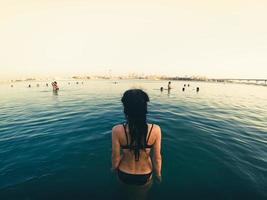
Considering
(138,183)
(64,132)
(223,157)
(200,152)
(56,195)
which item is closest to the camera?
(138,183)

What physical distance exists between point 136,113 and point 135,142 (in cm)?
71

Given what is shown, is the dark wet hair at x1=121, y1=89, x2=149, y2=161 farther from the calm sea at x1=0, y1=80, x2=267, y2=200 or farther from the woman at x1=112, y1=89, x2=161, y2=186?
the calm sea at x1=0, y1=80, x2=267, y2=200

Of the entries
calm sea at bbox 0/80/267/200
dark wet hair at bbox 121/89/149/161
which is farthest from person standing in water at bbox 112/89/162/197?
calm sea at bbox 0/80/267/200

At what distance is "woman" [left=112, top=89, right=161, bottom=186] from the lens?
310cm

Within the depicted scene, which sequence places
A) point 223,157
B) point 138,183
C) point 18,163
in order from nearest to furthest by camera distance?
1. point 138,183
2. point 18,163
3. point 223,157

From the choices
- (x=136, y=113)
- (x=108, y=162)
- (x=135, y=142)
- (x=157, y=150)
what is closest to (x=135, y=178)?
(x=157, y=150)

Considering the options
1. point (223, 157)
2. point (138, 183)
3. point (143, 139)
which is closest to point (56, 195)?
point (138, 183)

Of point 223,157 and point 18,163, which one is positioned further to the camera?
point 223,157

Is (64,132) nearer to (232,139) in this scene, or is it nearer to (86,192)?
(86,192)

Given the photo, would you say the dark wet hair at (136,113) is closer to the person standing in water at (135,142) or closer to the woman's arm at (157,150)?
the person standing in water at (135,142)

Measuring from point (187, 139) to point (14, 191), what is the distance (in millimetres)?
8473

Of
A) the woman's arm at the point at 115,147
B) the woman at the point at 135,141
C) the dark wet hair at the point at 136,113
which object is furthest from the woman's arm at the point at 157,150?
the woman's arm at the point at 115,147

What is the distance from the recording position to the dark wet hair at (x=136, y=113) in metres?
3.06

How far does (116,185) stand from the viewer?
5.81 m
